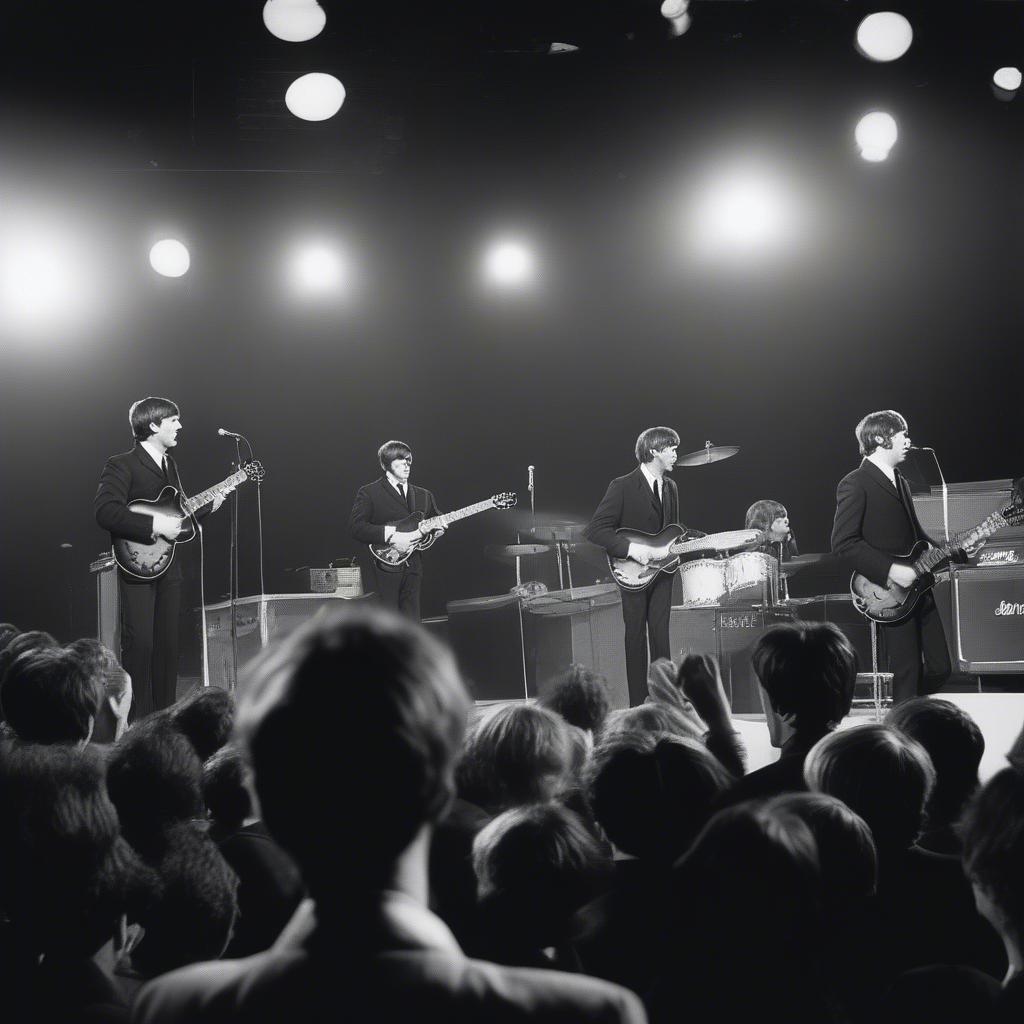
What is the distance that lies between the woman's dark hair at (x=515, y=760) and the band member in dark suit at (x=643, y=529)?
4.00 metres

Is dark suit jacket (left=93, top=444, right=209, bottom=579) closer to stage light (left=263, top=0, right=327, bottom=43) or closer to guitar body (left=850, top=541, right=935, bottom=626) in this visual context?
stage light (left=263, top=0, right=327, bottom=43)

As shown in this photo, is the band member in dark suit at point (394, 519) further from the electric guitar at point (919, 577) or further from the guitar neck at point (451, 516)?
the electric guitar at point (919, 577)

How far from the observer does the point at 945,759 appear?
6.94 ft

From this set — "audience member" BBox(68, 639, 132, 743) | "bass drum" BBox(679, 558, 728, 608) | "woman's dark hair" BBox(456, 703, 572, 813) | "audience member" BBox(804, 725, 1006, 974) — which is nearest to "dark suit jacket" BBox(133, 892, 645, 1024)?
"audience member" BBox(804, 725, 1006, 974)

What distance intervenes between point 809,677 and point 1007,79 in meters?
6.43

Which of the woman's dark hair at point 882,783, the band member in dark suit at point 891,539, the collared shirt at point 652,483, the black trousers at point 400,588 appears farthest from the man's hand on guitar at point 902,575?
the black trousers at point 400,588

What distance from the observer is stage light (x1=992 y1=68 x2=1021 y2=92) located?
7.17 m

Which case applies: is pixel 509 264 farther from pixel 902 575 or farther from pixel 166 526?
→ pixel 902 575

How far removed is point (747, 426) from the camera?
27.6 feet

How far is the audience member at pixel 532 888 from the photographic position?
1383 mm

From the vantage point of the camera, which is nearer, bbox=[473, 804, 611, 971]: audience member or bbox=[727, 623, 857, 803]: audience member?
bbox=[473, 804, 611, 971]: audience member

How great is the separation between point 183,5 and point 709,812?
20.7 ft

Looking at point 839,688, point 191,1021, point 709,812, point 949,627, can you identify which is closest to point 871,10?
point 949,627

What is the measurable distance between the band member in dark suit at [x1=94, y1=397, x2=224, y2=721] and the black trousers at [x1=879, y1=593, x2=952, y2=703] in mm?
3564
